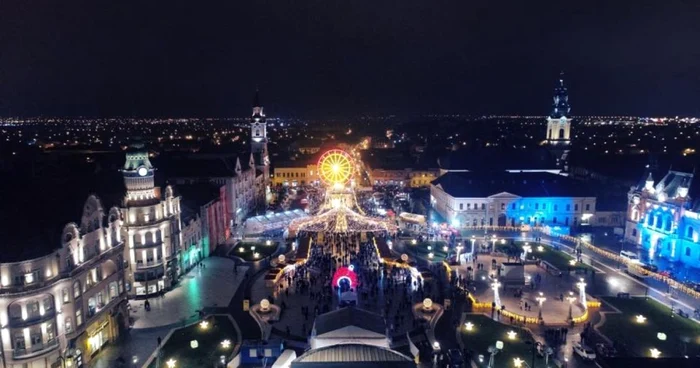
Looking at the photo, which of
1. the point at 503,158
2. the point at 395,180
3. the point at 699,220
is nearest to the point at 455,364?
the point at 699,220

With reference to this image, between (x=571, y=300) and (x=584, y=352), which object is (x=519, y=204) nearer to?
(x=571, y=300)

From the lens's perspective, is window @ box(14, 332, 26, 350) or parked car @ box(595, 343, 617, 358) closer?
window @ box(14, 332, 26, 350)

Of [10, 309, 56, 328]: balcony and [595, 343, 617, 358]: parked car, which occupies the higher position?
[10, 309, 56, 328]: balcony

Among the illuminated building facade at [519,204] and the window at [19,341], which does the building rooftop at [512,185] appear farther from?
the window at [19,341]

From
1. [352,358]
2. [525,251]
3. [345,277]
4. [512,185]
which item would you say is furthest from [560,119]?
[352,358]

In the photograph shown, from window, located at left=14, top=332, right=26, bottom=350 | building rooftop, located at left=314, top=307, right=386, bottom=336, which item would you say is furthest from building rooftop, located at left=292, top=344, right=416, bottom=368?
window, located at left=14, top=332, right=26, bottom=350

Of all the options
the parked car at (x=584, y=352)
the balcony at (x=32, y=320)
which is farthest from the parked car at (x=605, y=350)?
the balcony at (x=32, y=320)

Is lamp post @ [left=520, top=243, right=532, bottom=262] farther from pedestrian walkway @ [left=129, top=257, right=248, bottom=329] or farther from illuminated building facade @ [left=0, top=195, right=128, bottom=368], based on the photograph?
illuminated building facade @ [left=0, top=195, right=128, bottom=368]
